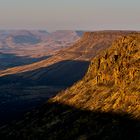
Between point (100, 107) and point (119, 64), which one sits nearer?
point (100, 107)

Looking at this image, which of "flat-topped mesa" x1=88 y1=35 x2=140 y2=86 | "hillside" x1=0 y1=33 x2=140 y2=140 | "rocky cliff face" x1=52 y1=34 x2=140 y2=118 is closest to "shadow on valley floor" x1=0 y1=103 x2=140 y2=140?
"hillside" x1=0 y1=33 x2=140 y2=140

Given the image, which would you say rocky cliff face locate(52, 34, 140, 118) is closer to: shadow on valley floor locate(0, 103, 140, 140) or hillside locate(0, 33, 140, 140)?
hillside locate(0, 33, 140, 140)

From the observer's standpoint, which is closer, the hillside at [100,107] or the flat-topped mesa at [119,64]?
the hillside at [100,107]

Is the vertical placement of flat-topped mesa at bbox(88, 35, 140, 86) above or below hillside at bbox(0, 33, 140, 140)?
above

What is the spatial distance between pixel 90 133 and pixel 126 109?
15.1 meters

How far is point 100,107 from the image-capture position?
484 feet

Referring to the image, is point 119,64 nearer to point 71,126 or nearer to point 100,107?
point 100,107

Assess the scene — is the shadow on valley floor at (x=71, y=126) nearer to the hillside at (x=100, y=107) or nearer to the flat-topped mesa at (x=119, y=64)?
the hillside at (x=100, y=107)

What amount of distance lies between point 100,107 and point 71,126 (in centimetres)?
1461

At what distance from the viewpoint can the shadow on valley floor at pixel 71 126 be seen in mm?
117125

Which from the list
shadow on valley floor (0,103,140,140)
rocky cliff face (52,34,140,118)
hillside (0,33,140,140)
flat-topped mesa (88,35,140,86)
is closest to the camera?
shadow on valley floor (0,103,140,140)

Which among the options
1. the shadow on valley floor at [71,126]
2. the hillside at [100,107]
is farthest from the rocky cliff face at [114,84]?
the shadow on valley floor at [71,126]

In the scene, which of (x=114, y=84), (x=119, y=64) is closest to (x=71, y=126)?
(x=114, y=84)

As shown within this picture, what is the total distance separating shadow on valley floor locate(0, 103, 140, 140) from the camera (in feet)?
384
